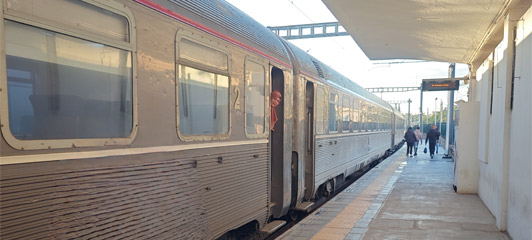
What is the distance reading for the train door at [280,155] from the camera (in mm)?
5875

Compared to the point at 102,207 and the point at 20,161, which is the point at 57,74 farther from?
the point at 102,207

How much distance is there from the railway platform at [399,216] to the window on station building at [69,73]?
3439mm

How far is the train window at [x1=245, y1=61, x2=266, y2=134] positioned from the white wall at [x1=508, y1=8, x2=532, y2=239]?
3.26m

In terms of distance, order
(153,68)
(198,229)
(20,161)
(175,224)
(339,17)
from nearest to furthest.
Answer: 1. (20,161)
2. (153,68)
3. (175,224)
4. (198,229)
5. (339,17)

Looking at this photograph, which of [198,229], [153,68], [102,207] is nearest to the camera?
[102,207]

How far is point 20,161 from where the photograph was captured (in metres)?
2.05

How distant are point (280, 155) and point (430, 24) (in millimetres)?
3996

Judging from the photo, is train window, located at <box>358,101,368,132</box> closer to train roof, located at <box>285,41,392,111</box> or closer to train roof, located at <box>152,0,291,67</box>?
train roof, located at <box>285,41,392,111</box>

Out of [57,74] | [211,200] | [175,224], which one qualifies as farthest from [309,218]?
[57,74]

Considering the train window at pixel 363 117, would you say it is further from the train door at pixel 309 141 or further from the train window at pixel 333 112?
the train door at pixel 309 141

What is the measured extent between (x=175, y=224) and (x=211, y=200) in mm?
595

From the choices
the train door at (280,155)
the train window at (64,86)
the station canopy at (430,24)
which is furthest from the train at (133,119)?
the station canopy at (430,24)

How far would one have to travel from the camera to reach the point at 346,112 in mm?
9961

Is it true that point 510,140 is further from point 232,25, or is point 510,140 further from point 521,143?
point 232,25
